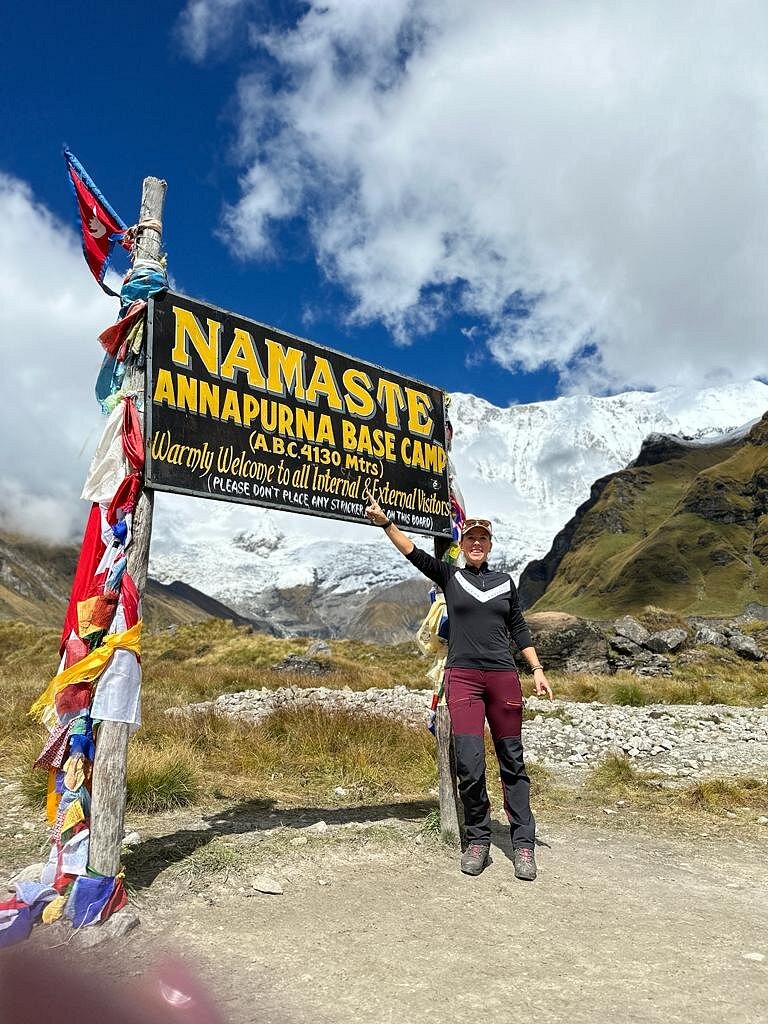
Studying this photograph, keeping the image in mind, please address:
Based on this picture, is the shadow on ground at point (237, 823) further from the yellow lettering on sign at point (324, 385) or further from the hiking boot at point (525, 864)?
the yellow lettering on sign at point (324, 385)

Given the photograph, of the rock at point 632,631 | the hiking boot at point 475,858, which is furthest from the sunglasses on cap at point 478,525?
the rock at point 632,631

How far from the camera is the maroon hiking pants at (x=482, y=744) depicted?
18.8 ft

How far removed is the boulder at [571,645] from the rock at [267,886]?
21.6 meters

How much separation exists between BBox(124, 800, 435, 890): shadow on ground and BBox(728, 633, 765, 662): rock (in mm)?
22913

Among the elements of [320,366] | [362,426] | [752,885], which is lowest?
[752,885]

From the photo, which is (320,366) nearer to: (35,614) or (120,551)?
(120,551)

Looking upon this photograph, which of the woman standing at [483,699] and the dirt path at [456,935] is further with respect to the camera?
the woman standing at [483,699]

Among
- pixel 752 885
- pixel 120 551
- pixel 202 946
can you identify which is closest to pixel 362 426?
pixel 120 551

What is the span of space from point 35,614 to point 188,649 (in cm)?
10944

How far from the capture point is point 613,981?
12.5 feet

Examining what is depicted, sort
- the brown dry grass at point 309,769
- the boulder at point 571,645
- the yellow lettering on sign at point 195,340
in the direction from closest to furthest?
the yellow lettering on sign at point 195,340
the brown dry grass at point 309,769
the boulder at point 571,645

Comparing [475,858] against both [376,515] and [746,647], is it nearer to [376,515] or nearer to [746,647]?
[376,515]

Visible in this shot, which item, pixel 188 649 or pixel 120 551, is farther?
pixel 188 649

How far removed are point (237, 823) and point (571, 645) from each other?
22.0m
